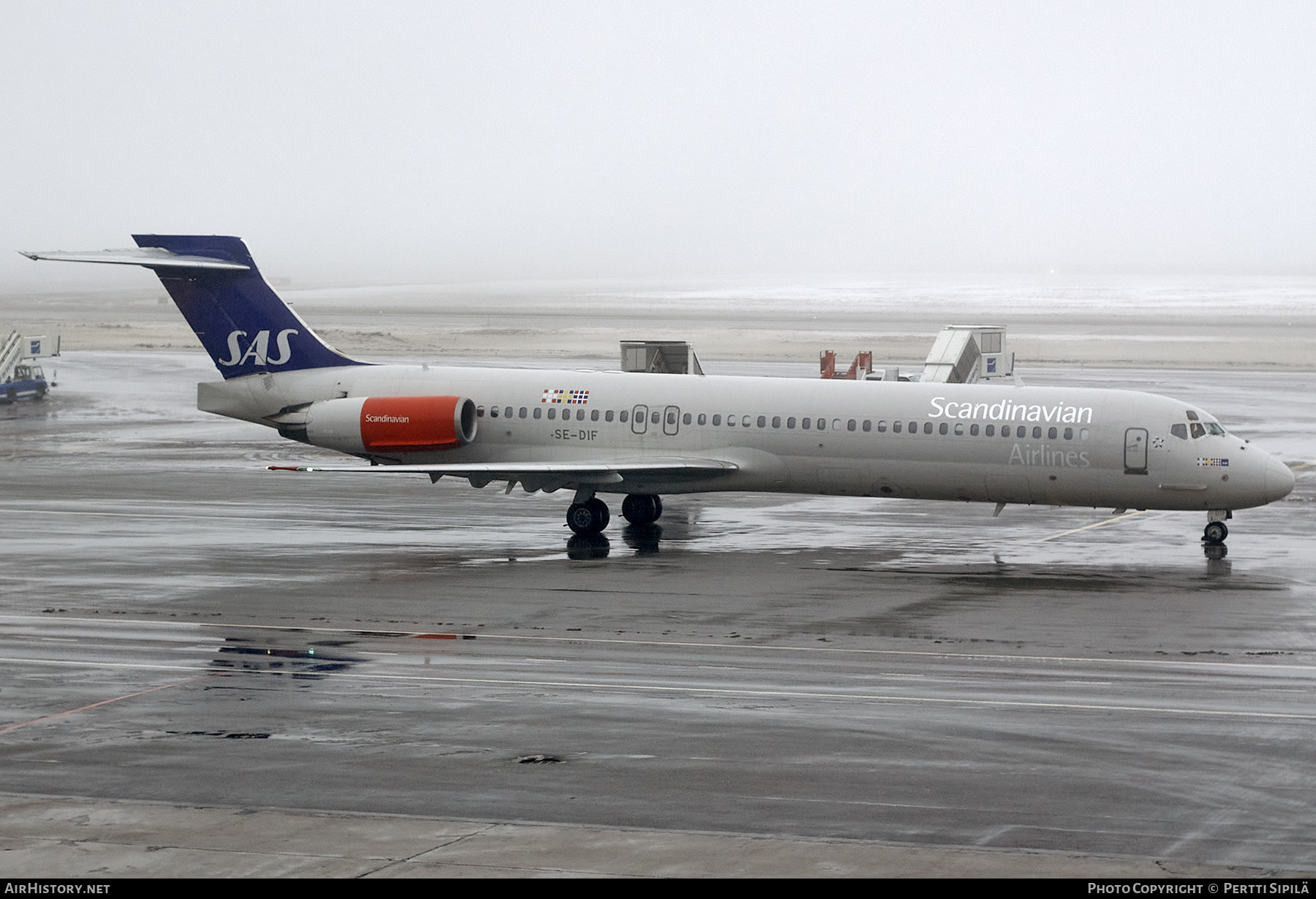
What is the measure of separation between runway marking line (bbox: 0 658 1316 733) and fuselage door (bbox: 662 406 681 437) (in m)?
13.3

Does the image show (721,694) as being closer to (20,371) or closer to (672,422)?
(672,422)

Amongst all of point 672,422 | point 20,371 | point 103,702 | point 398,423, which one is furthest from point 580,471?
point 20,371

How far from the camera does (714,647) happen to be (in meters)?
22.1

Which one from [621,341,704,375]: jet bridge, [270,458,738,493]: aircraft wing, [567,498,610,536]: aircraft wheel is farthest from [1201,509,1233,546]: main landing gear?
[621,341,704,375]: jet bridge

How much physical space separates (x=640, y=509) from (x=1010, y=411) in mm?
8453

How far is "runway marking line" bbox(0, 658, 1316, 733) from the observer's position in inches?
719

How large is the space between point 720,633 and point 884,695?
14.2ft

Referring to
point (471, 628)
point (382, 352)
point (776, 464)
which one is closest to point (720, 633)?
point (471, 628)

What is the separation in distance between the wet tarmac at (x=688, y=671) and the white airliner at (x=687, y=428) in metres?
1.37

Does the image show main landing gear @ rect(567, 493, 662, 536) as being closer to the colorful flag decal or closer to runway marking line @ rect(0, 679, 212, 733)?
the colorful flag decal

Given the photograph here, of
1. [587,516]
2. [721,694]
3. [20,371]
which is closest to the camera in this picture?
[721,694]

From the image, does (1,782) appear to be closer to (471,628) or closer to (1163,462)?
(471,628)

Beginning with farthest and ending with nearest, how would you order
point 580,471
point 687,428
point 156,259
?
point 156,259 < point 687,428 < point 580,471

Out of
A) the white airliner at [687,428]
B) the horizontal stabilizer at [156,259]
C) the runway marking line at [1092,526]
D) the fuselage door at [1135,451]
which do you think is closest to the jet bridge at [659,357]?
the white airliner at [687,428]
